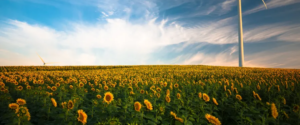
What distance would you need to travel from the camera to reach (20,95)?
20.3 feet

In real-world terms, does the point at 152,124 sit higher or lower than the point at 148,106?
lower

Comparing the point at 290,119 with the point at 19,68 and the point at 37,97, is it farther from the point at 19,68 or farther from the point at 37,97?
the point at 19,68

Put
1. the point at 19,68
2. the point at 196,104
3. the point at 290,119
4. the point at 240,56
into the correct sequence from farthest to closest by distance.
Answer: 1. the point at 240,56
2. the point at 19,68
3. the point at 196,104
4. the point at 290,119

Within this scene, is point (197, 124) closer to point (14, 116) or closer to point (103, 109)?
point (103, 109)

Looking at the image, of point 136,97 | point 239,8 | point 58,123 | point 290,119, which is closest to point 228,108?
point 290,119

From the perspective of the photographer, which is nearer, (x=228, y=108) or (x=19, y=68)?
(x=228, y=108)

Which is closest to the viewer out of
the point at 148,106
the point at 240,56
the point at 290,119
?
the point at 148,106

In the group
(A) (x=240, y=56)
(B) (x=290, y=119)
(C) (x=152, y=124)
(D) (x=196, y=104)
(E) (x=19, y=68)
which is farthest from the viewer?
(A) (x=240, y=56)

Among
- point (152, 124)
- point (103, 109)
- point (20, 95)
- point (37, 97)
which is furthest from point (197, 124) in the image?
point (20, 95)

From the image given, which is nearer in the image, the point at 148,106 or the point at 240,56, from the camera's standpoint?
the point at 148,106

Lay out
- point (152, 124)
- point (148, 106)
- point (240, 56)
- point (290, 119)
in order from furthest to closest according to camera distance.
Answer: point (240, 56) → point (290, 119) → point (148, 106) → point (152, 124)

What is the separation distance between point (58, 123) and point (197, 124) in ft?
9.19

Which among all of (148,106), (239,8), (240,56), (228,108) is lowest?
(228,108)

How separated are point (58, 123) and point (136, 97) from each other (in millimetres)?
2492
